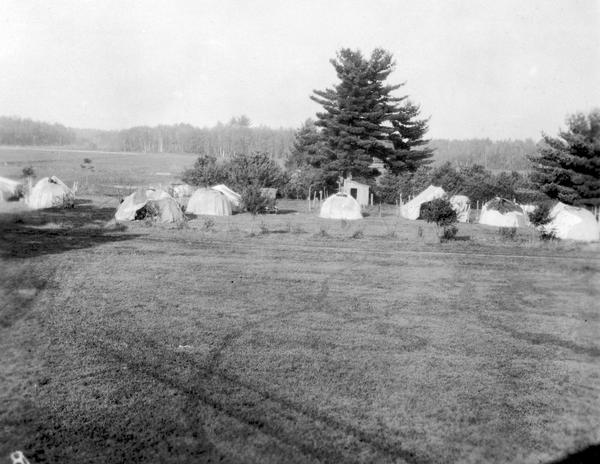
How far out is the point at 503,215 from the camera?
33.6m

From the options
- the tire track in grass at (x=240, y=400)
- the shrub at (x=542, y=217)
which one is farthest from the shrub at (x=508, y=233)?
the tire track in grass at (x=240, y=400)

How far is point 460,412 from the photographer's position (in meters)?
7.06

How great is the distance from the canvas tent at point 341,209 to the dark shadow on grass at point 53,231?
1392cm

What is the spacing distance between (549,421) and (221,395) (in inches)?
182

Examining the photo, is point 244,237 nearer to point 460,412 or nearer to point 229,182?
point 460,412

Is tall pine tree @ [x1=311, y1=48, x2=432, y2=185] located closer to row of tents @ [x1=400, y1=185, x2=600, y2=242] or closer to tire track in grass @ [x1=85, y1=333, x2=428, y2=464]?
row of tents @ [x1=400, y1=185, x2=600, y2=242]

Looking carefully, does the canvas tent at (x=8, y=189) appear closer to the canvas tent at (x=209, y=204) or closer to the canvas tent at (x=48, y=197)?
the canvas tent at (x=48, y=197)

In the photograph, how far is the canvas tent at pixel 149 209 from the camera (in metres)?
28.0

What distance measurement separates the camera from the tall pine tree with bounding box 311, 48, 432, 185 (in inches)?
1802

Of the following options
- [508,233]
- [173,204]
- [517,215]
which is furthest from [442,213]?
[173,204]

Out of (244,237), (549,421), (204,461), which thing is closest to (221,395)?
(204,461)

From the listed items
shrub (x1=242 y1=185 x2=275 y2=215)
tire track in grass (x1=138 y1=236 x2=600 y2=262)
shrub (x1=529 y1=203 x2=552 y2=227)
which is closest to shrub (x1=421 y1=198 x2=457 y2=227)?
shrub (x1=529 y1=203 x2=552 y2=227)

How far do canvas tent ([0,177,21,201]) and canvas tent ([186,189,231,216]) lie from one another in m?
14.0

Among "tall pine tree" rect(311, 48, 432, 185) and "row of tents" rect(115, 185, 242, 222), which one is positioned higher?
"tall pine tree" rect(311, 48, 432, 185)
